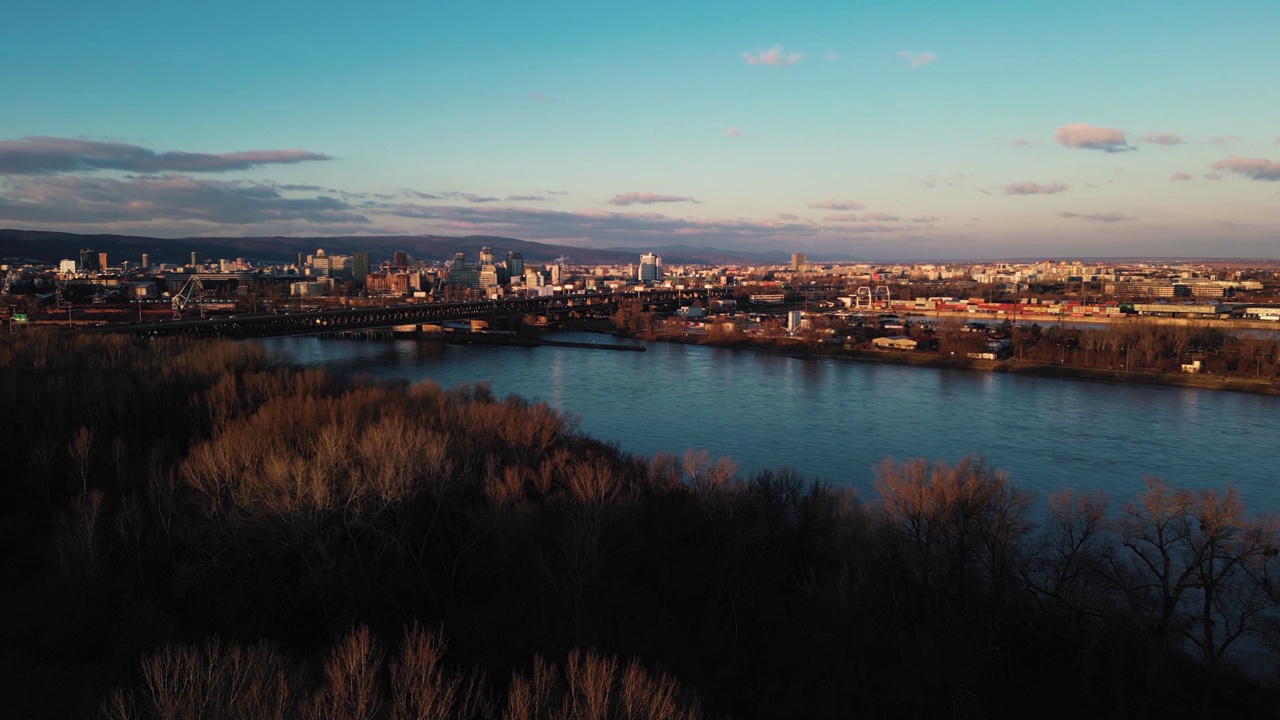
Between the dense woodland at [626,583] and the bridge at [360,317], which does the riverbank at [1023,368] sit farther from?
the dense woodland at [626,583]

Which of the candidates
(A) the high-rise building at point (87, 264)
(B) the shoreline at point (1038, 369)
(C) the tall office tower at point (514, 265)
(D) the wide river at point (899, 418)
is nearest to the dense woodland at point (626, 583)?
(D) the wide river at point (899, 418)

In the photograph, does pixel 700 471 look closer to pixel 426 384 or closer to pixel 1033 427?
pixel 426 384

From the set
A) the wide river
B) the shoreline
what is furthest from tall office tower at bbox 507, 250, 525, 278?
the wide river

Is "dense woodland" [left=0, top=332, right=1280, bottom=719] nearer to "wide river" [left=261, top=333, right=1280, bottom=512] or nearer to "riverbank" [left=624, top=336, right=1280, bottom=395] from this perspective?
"wide river" [left=261, top=333, right=1280, bottom=512]

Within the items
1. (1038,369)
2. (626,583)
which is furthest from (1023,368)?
(626,583)

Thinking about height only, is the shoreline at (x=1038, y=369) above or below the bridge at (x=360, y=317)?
below

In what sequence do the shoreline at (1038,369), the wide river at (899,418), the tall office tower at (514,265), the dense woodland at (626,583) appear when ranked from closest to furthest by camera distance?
the dense woodland at (626,583) → the wide river at (899,418) → the shoreline at (1038,369) → the tall office tower at (514,265)
